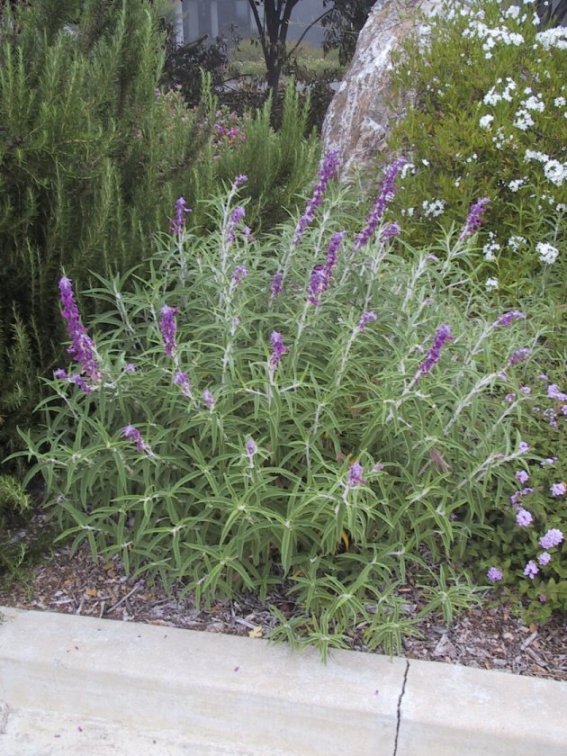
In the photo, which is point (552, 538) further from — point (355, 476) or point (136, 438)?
point (136, 438)

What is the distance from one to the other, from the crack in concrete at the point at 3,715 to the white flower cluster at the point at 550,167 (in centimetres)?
348

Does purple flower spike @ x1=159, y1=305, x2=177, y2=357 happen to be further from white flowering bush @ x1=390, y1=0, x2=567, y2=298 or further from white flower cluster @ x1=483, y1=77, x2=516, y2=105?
white flower cluster @ x1=483, y1=77, x2=516, y2=105

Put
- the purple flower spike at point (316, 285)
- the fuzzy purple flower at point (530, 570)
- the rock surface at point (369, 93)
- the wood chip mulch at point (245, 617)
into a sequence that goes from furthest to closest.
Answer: the rock surface at point (369, 93), the fuzzy purple flower at point (530, 570), the wood chip mulch at point (245, 617), the purple flower spike at point (316, 285)

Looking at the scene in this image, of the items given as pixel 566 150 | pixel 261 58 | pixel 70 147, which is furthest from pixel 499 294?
pixel 261 58

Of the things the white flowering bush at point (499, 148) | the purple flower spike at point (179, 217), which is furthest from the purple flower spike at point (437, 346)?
the white flowering bush at point (499, 148)

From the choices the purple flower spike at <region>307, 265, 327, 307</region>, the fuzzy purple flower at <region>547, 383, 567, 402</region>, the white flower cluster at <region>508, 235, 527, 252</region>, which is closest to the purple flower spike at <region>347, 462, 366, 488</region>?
the purple flower spike at <region>307, 265, 327, 307</region>

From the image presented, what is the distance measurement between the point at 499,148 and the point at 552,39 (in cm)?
90

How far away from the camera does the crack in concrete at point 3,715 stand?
2.49 m

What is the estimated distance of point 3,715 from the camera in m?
2.52

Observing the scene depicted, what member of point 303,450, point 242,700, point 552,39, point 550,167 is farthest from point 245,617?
point 552,39

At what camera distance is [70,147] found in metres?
2.96

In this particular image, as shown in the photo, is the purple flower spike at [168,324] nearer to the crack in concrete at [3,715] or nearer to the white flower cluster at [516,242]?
the crack in concrete at [3,715]

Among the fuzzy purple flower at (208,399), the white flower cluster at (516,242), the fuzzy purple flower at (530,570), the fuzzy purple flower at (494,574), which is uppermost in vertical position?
the fuzzy purple flower at (208,399)

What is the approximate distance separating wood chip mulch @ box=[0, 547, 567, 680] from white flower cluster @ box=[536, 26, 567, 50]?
338 cm
